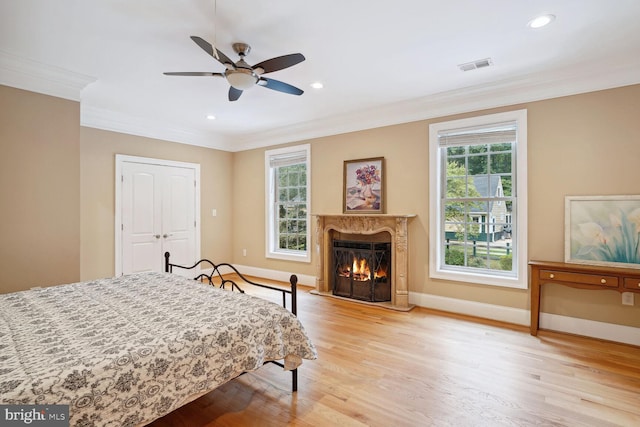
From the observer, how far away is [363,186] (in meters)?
4.77

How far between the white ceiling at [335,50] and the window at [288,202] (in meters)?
1.28

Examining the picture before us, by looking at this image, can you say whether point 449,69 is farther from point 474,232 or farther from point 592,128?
point 474,232

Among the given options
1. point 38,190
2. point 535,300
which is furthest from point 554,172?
point 38,190

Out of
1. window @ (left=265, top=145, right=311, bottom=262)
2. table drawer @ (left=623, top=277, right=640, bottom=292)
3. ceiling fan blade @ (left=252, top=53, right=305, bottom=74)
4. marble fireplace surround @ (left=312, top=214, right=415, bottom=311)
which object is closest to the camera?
ceiling fan blade @ (left=252, top=53, right=305, bottom=74)

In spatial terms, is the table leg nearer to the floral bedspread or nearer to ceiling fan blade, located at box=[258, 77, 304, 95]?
the floral bedspread

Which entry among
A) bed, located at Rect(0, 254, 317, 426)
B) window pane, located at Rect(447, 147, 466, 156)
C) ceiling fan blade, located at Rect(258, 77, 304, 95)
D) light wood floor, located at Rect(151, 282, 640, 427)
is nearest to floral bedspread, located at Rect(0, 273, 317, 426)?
bed, located at Rect(0, 254, 317, 426)

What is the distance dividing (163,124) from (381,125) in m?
3.56

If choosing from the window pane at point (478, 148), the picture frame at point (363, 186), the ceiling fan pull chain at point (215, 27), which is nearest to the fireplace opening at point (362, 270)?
the picture frame at point (363, 186)

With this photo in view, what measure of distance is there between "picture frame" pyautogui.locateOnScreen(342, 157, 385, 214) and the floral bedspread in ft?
8.76

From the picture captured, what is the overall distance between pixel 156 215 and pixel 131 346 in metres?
4.14

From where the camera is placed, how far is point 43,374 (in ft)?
4.36

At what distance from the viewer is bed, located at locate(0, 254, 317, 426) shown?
1.35m

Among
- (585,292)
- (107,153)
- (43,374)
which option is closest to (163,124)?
(107,153)

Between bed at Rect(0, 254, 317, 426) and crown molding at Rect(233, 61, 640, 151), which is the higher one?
crown molding at Rect(233, 61, 640, 151)
